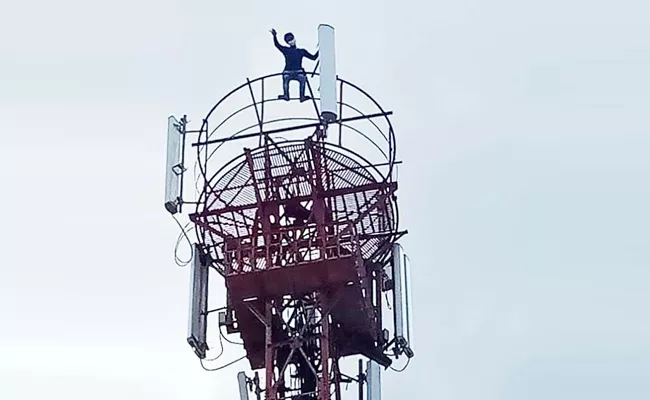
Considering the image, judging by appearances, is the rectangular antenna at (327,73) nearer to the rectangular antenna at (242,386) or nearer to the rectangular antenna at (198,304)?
the rectangular antenna at (198,304)

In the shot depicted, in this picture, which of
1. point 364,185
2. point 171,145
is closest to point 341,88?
point 364,185

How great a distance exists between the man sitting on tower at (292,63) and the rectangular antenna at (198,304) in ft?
14.1

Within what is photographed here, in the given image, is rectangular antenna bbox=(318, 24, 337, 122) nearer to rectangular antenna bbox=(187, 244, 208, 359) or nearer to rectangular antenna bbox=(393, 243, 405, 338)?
rectangular antenna bbox=(393, 243, 405, 338)

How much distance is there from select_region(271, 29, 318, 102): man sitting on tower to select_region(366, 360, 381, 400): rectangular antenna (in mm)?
6327

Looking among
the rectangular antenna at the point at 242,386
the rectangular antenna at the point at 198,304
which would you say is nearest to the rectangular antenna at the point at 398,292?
the rectangular antenna at the point at 242,386

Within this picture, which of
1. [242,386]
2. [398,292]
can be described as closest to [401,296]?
[398,292]

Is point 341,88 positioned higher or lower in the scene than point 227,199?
higher

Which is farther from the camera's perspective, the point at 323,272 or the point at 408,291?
the point at 408,291

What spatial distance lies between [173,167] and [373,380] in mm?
6701

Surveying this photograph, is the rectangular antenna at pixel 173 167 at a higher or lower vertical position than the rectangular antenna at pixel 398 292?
higher

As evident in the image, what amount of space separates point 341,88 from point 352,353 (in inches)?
244

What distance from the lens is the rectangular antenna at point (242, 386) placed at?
2781 cm

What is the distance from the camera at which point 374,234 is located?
2902cm

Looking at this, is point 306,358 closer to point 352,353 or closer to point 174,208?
point 352,353
